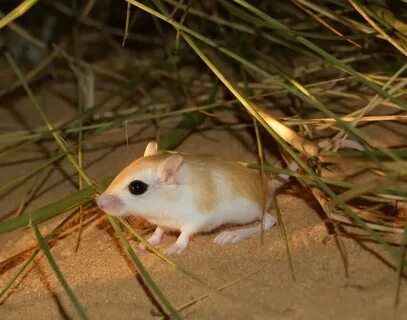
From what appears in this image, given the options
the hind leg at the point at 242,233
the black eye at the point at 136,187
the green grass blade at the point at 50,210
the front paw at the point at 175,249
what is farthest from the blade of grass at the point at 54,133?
the hind leg at the point at 242,233

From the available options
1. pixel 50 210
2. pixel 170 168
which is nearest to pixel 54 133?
pixel 50 210

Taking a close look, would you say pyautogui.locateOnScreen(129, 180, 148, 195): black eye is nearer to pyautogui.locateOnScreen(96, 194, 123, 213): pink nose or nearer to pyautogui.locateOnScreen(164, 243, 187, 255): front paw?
pyautogui.locateOnScreen(96, 194, 123, 213): pink nose

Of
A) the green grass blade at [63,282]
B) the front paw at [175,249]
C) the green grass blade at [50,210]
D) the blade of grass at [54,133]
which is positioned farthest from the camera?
the blade of grass at [54,133]

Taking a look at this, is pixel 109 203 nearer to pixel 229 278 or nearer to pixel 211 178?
pixel 211 178

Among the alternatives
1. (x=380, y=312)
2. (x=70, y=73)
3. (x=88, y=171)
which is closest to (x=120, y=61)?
(x=70, y=73)

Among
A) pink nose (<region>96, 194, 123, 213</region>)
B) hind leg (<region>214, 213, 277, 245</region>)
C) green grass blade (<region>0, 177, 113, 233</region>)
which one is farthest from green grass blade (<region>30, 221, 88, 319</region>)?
hind leg (<region>214, 213, 277, 245</region>)

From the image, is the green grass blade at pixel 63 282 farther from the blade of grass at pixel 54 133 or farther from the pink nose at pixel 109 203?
the blade of grass at pixel 54 133
